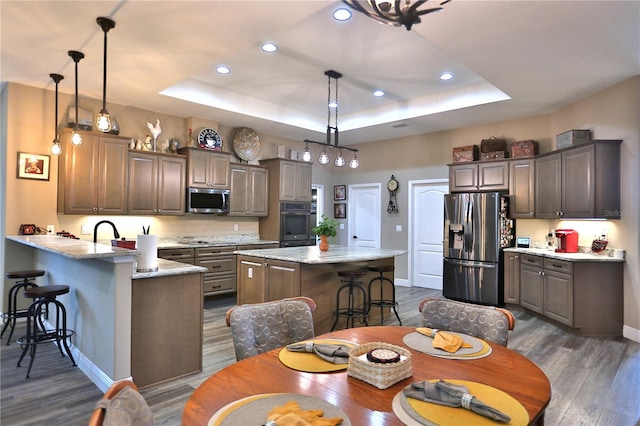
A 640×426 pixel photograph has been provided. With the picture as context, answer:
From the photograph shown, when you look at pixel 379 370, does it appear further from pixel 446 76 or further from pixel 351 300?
pixel 446 76

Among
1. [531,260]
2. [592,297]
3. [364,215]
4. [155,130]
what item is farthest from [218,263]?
[592,297]

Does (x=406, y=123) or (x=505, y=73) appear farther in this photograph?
(x=406, y=123)

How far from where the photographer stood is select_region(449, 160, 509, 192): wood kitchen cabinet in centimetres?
574

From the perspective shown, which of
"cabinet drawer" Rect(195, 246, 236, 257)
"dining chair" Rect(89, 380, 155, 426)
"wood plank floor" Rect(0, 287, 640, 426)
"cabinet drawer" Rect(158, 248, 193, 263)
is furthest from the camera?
"cabinet drawer" Rect(195, 246, 236, 257)

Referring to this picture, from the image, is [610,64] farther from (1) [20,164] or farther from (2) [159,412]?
(1) [20,164]

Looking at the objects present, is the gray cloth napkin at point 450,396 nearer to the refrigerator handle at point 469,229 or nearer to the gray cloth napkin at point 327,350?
the gray cloth napkin at point 327,350

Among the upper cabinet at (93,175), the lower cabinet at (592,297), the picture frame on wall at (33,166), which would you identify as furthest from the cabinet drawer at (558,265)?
the picture frame on wall at (33,166)

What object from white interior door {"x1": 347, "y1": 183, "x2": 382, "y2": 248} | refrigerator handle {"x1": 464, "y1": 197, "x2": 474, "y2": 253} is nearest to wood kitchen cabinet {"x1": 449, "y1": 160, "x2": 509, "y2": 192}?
refrigerator handle {"x1": 464, "y1": 197, "x2": 474, "y2": 253}

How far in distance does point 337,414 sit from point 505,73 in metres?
4.11

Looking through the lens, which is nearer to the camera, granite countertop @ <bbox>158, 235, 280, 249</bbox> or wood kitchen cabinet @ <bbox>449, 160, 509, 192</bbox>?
granite countertop @ <bbox>158, 235, 280, 249</bbox>

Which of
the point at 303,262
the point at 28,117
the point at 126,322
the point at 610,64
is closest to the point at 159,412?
the point at 126,322

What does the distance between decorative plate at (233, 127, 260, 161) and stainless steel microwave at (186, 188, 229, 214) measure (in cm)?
82

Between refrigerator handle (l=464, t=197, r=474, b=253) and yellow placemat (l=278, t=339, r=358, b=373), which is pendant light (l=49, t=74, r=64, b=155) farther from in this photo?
refrigerator handle (l=464, t=197, r=474, b=253)

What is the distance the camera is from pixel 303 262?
3.82 metres
